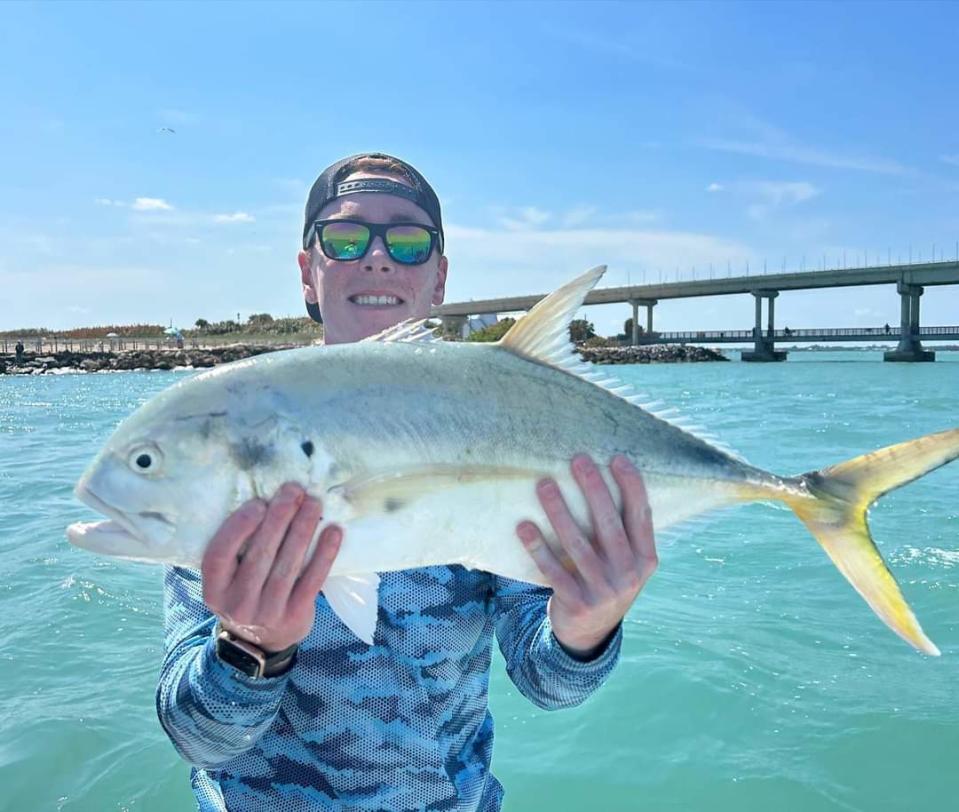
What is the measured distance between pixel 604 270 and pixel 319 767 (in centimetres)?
152

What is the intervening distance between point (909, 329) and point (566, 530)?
69.2 m

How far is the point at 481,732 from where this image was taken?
237 centimetres

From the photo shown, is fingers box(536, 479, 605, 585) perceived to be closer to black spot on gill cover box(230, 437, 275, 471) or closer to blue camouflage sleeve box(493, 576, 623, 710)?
blue camouflage sleeve box(493, 576, 623, 710)

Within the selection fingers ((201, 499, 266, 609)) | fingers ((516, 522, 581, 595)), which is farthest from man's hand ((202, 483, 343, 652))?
fingers ((516, 522, 581, 595))

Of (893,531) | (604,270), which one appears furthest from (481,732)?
(893,531)

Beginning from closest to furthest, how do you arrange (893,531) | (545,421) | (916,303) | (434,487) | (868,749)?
(434,487) → (545,421) → (868,749) → (893,531) → (916,303)

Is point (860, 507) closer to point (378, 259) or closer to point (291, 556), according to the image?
point (291, 556)

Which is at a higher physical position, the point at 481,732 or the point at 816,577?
the point at 481,732

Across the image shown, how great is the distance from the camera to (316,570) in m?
1.73

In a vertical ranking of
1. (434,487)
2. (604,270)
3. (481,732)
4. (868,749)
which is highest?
(604,270)

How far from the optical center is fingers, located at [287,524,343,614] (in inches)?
67.9

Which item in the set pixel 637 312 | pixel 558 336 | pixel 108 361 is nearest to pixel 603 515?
pixel 558 336

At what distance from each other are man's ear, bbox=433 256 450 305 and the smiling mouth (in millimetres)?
263

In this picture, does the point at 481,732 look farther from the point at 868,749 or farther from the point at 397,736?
the point at 868,749
